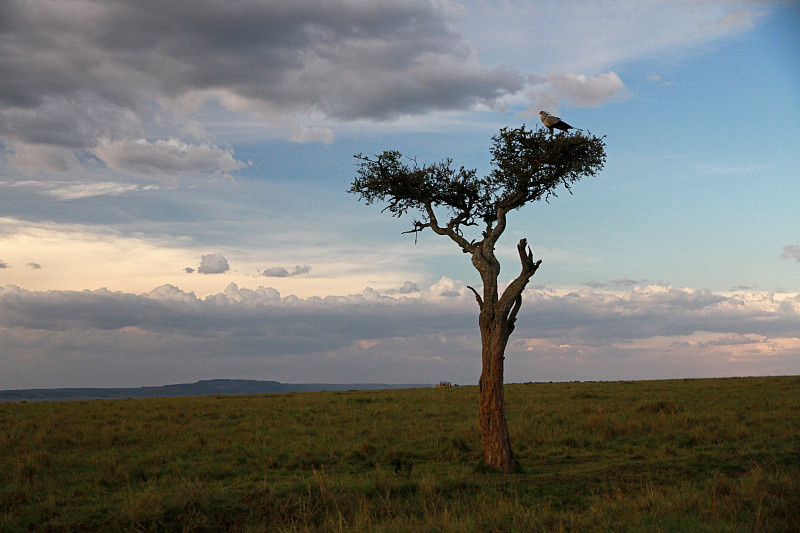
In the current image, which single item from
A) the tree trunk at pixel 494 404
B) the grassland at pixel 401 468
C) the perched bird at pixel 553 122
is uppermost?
the perched bird at pixel 553 122

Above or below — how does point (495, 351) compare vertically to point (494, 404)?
above

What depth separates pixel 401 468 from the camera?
54.6 ft

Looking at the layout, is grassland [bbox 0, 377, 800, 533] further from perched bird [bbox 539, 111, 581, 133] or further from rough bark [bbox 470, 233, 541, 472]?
perched bird [bbox 539, 111, 581, 133]

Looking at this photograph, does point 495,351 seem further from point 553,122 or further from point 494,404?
point 553,122

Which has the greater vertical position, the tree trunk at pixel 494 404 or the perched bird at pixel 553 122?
the perched bird at pixel 553 122

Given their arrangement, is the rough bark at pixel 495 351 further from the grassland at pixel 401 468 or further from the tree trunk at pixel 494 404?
the grassland at pixel 401 468

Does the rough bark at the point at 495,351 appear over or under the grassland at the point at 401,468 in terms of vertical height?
over

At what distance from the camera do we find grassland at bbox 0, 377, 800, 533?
10523mm

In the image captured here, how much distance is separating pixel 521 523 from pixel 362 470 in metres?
8.33

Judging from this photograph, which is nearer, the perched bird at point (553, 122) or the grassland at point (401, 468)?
the grassland at point (401, 468)

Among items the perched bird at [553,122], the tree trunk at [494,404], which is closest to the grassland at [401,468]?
the tree trunk at [494,404]

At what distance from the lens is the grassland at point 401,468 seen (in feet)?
34.5

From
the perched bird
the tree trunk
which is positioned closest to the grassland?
the tree trunk

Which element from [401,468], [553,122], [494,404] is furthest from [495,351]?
[553,122]
